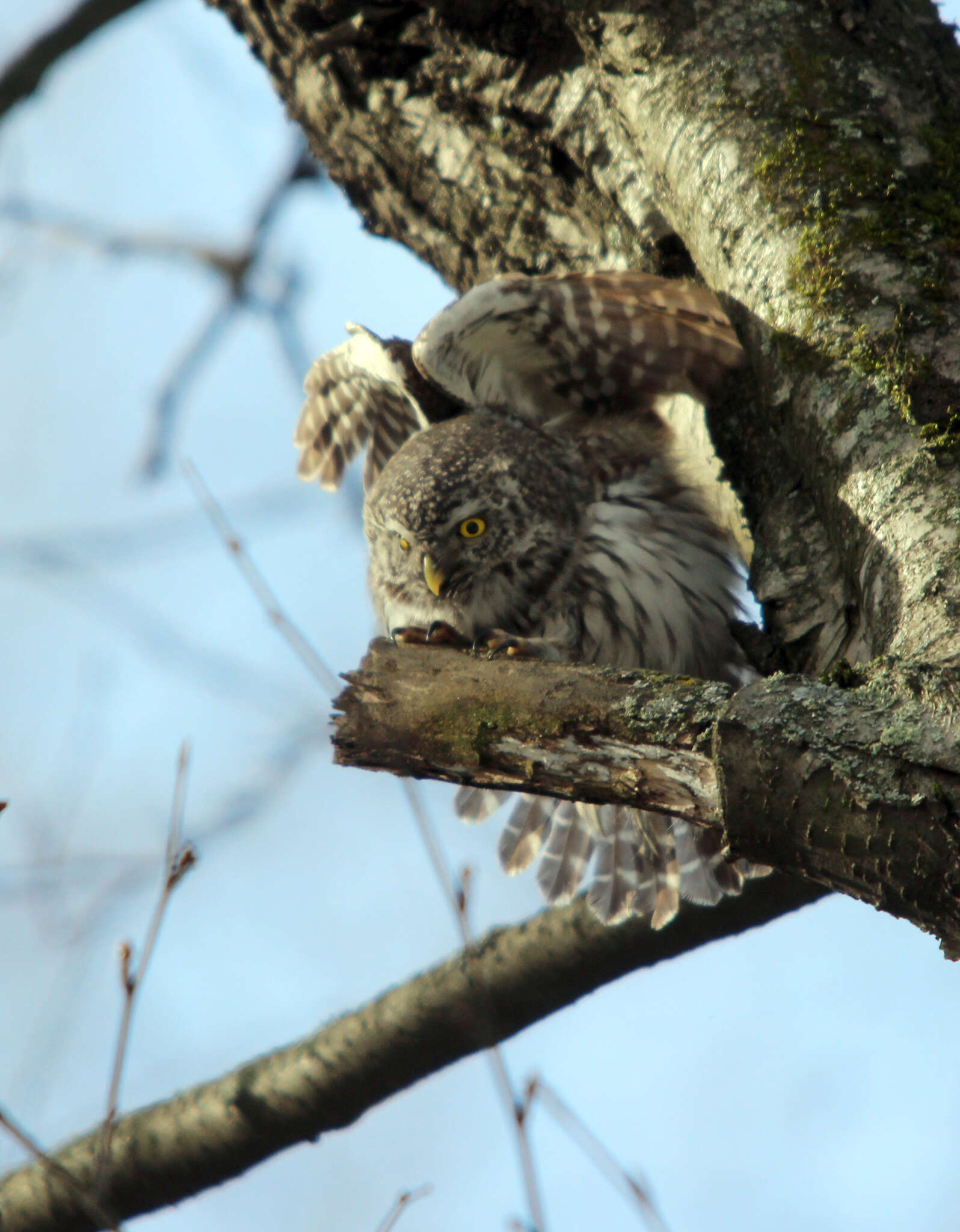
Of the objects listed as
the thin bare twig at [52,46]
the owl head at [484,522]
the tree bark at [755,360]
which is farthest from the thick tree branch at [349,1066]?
the thin bare twig at [52,46]

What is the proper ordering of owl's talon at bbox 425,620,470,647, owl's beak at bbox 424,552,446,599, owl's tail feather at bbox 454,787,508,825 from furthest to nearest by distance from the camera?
owl's tail feather at bbox 454,787,508,825 → owl's beak at bbox 424,552,446,599 → owl's talon at bbox 425,620,470,647

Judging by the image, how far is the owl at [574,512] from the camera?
136 inches

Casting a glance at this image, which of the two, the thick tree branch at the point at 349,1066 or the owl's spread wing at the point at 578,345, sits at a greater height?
the owl's spread wing at the point at 578,345

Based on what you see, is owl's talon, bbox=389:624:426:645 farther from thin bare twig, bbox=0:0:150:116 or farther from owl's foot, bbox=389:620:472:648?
thin bare twig, bbox=0:0:150:116

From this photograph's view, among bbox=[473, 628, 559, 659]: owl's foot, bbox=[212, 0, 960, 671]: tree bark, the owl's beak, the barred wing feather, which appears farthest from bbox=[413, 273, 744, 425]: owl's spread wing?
bbox=[473, 628, 559, 659]: owl's foot

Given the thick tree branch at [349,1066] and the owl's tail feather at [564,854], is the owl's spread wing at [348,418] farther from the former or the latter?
the thick tree branch at [349,1066]

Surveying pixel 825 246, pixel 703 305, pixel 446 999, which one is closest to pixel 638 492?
pixel 703 305

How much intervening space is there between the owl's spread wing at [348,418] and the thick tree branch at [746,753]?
2.29 metres

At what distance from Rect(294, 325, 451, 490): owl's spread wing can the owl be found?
0.70 ft

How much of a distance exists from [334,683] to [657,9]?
2056mm

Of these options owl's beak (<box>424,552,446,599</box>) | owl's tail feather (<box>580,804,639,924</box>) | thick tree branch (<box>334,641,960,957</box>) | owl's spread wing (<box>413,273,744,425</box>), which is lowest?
thick tree branch (<box>334,641,960,957</box>)

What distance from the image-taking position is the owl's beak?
144 inches

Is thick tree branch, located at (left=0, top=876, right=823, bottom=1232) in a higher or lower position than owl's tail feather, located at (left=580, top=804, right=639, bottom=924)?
lower

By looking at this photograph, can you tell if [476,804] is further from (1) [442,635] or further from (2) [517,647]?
(2) [517,647]
